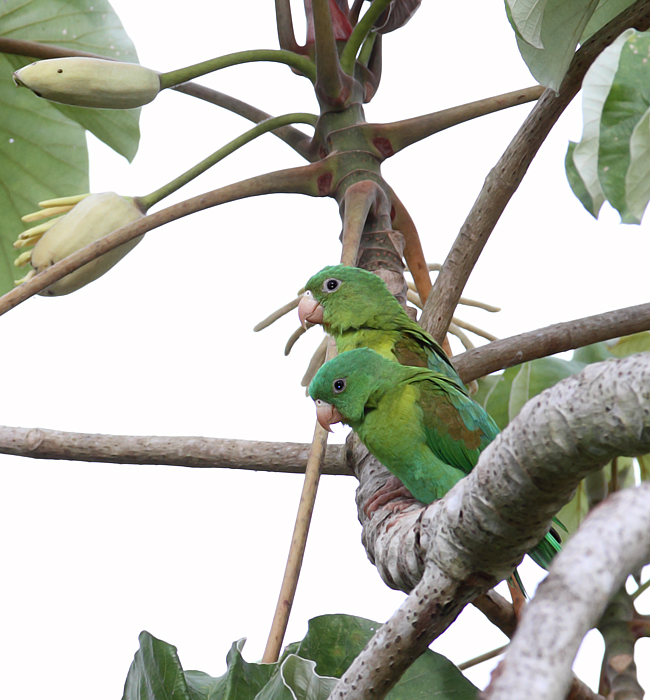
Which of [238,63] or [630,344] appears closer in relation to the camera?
[238,63]

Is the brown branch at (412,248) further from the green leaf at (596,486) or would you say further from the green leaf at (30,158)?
the green leaf at (30,158)

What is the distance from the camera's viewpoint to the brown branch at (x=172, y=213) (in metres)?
1.15

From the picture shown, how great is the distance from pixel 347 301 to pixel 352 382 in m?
0.27

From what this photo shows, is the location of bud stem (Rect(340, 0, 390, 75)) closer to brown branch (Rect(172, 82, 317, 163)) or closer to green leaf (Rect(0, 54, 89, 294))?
brown branch (Rect(172, 82, 317, 163))

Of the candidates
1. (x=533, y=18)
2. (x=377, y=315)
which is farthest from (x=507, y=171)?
(x=377, y=315)

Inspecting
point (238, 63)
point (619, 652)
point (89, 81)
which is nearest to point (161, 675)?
point (619, 652)

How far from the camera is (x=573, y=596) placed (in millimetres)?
335

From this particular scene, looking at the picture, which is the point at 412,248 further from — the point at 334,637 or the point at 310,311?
the point at 334,637

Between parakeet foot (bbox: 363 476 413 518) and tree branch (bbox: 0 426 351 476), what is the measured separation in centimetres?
14

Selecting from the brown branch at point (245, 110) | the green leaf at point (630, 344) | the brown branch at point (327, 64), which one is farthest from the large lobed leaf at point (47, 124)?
the green leaf at point (630, 344)

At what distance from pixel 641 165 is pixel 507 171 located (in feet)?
0.98

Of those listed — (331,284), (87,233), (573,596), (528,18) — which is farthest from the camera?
(331,284)

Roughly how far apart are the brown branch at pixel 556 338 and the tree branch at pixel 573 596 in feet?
2.79

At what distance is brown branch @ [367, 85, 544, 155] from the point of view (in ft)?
4.66
